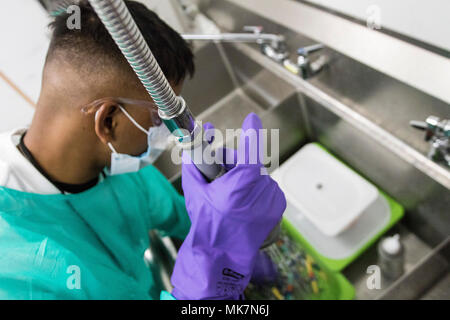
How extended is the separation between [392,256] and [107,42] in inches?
38.3

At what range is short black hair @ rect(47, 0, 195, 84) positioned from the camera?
0.71 m

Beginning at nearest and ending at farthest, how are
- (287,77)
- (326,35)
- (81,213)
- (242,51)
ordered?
1. (81,213)
2. (326,35)
3. (287,77)
4. (242,51)

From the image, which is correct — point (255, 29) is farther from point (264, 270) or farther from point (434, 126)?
point (264, 270)

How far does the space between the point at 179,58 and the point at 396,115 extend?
671mm

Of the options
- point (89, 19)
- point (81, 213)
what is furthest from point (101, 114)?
point (81, 213)

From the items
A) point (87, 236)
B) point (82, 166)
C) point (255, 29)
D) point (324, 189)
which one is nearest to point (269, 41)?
point (255, 29)

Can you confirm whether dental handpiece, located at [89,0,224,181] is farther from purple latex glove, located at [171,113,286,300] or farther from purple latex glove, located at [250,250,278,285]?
purple latex glove, located at [250,250,278,285]

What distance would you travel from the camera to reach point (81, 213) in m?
0.96

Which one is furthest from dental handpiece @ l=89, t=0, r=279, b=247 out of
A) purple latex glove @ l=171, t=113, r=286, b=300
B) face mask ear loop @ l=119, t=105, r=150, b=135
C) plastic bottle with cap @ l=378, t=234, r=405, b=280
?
plastic bottle with cap @ l=378, t=234, r=405, b=280

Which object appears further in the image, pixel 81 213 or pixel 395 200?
pixel 395 200

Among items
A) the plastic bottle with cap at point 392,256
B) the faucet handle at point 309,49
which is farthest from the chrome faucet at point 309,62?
the plastic bottle with cap at point 392,256

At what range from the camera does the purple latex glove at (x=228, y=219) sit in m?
0.68

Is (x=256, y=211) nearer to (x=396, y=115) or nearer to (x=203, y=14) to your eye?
(x=396, y=115)

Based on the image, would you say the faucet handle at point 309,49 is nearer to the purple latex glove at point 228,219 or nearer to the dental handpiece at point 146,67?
the purple latex glove at point 228,219
